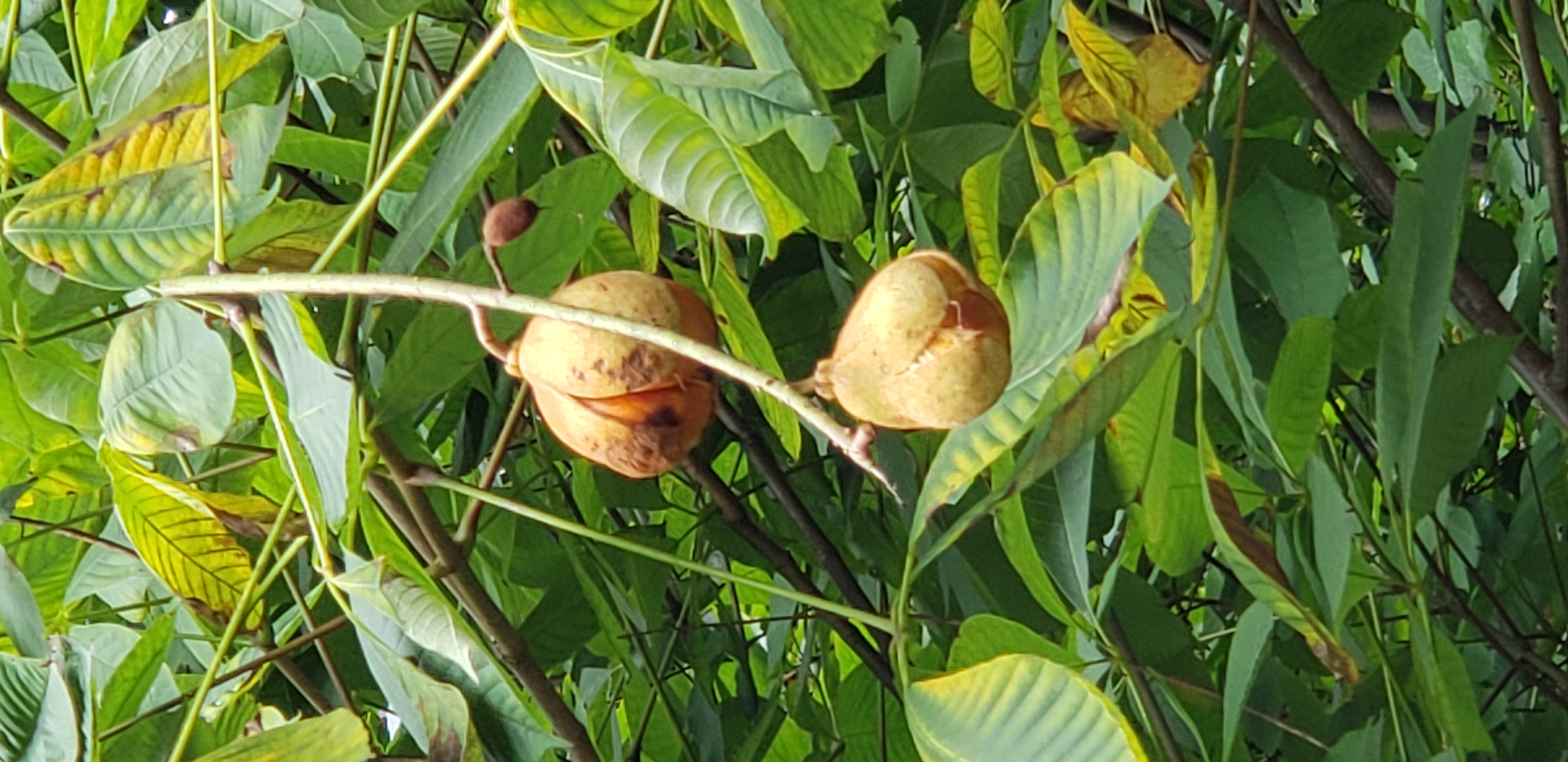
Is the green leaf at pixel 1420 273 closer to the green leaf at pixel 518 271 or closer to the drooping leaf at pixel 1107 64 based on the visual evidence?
the drooping leaf at pixel 1107 64

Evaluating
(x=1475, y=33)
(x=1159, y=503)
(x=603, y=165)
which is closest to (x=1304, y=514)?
(x=1159, y=503)

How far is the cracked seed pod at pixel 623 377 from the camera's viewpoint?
0.24m

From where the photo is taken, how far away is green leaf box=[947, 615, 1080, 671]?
0.32 metres

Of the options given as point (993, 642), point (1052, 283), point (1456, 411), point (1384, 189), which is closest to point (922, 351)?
point (1052, 283)

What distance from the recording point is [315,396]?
0.27 meters

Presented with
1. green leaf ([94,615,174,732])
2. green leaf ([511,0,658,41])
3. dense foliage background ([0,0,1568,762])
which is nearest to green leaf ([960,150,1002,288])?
dense foliage background ([0,0,1568,762])

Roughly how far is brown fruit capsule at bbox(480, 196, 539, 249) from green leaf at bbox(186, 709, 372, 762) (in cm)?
12

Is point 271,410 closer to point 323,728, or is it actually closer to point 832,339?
point 323,728

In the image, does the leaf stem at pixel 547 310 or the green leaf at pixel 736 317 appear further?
the green leaf at pixel 736 317

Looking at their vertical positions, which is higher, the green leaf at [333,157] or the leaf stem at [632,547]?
the green leaf at [333,157]

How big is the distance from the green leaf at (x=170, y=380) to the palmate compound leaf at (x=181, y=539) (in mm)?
38

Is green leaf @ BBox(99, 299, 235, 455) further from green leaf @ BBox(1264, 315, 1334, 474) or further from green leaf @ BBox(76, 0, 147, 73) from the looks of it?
green leaf @ BBox(1264, 315, 1334, 474)

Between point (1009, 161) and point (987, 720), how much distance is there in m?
0.16

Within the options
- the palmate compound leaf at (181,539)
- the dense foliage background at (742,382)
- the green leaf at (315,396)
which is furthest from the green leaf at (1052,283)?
the palmate compound leaf at (181,539)
